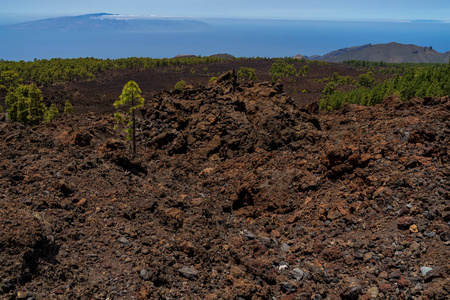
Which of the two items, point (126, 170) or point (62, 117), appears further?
point (62, 117)

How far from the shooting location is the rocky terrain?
436 inches

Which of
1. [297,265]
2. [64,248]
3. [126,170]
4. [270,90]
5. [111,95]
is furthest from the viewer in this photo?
[111,95]

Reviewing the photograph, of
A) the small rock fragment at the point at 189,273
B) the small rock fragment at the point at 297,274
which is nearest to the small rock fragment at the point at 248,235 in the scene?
the small rock fragment at the point at 297,274

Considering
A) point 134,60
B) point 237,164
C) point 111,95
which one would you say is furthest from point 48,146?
point 134,60

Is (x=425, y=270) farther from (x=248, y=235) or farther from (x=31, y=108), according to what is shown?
(x=31, y=108)

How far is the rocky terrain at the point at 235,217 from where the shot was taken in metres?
11.1

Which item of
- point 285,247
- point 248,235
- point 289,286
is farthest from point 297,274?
point 248,235

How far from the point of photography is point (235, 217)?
1905 centimetres

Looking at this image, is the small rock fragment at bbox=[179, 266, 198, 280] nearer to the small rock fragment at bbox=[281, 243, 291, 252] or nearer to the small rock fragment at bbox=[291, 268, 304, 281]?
the small rock fragment at bbox=[291, 268, 304, 281]

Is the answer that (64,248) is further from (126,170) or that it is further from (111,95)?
(111,95)

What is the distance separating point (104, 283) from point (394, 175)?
1495 centimetres

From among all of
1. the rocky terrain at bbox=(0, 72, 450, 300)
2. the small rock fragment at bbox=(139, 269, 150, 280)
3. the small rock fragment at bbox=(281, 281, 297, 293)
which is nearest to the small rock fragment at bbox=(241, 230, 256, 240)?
the rocky terrain at bbox=(0, 72, 450, 300)

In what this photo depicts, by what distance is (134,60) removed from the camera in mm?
186500

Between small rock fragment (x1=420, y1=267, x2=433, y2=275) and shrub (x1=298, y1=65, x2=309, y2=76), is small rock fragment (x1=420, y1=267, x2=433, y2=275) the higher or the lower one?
the lower one
